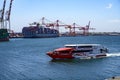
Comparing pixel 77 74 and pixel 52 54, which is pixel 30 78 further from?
pixel 52 54

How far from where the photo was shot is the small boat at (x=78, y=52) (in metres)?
65.2

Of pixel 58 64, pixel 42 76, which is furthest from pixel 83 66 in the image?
pixel 42 76

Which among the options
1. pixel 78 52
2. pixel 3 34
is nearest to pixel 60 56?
pixel 78 52

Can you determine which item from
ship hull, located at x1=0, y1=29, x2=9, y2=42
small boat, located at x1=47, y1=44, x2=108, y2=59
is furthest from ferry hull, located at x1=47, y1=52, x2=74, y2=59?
ship hull, located at x1=0, y1=29, x2=9, y2=42

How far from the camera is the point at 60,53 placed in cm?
6519

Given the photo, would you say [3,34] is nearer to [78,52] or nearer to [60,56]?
[78,52]

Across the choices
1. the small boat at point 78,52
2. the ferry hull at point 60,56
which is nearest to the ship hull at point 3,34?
the small boat at point 78,52

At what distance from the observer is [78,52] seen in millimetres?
67125

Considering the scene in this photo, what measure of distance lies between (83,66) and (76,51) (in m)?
11.0

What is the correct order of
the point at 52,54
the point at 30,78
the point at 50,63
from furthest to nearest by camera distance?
the point at 52,54 → the point at 50,63 → the point at 30,78

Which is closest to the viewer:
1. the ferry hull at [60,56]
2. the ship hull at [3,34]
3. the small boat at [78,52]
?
the ferry hull at [60,56]

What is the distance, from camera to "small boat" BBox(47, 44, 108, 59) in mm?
65250

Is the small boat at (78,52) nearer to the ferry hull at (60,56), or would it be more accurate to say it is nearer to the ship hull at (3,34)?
the ferry hull at (60,56)

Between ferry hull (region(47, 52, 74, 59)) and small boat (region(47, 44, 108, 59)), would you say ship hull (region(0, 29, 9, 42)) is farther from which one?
ferry hull (region(47, 52, 74, 59))
